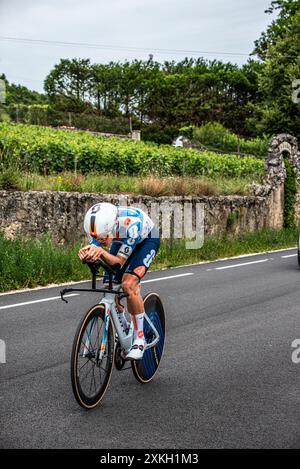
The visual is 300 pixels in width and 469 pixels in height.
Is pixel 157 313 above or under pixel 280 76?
under

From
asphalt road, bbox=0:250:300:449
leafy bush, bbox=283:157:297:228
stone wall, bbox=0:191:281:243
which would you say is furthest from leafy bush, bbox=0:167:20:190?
leafy bush, bbox=283:157:297:228

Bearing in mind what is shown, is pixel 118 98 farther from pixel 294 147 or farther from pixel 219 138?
pixel 294 147

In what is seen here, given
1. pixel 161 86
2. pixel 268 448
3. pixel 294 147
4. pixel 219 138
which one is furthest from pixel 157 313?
pixel 161 86

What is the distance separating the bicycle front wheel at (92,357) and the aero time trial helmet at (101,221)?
563 millimetres

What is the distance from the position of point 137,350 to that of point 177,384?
68 centimetres

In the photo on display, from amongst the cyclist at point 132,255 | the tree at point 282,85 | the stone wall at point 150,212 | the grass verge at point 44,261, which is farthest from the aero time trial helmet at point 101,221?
the tree at point 282,85

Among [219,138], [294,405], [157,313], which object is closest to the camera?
[294,405]

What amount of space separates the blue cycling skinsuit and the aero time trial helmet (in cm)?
41

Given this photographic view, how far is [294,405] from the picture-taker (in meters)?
5.66

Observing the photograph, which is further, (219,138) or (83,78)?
(83,78)

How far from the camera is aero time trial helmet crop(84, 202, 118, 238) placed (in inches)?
205

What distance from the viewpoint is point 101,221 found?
205 inches

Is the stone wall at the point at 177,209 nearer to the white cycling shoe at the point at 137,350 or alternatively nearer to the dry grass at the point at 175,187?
the dry grass at the point at 175,187
